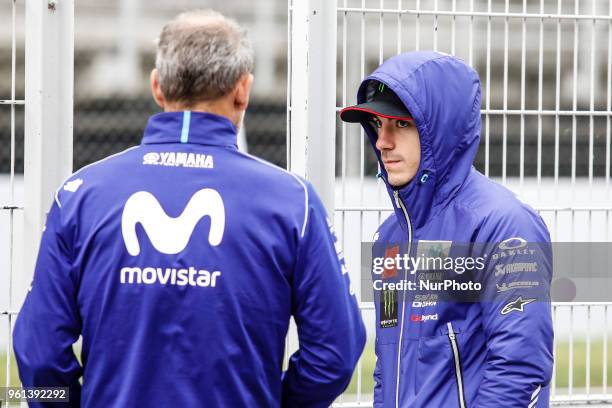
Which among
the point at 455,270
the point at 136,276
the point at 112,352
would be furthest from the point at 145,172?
the point at 455,270

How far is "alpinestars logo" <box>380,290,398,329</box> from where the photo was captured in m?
2.55

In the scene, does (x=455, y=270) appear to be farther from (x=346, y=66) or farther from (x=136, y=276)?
(x=346, y=66)

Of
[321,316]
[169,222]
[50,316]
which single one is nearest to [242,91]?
[169,222]

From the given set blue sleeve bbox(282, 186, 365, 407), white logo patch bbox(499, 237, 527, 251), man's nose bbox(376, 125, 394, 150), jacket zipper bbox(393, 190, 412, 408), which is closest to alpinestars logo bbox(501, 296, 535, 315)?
white logo patch bbox(499, 237, 527, 251)

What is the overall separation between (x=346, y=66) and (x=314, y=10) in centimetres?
58

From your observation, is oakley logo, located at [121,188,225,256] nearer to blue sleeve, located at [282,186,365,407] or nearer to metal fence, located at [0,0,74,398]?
blue sleeve, located at [282,186,365,407]

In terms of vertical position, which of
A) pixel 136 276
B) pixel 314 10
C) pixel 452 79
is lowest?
pixel 136 276

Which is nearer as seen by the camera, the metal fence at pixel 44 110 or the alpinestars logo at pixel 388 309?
the alpinestars logo at pixel 388 309

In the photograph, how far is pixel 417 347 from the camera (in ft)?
7.81

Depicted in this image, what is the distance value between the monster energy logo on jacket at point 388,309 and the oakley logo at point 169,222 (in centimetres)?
85

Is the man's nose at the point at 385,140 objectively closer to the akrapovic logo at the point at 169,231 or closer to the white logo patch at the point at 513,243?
the white logo patch at the point at 513,243

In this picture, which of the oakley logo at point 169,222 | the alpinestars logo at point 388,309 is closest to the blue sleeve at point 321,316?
the oakley logo at point 169,222

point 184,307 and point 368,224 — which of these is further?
point 368,224

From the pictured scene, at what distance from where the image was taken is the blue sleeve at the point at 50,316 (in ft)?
6.11
